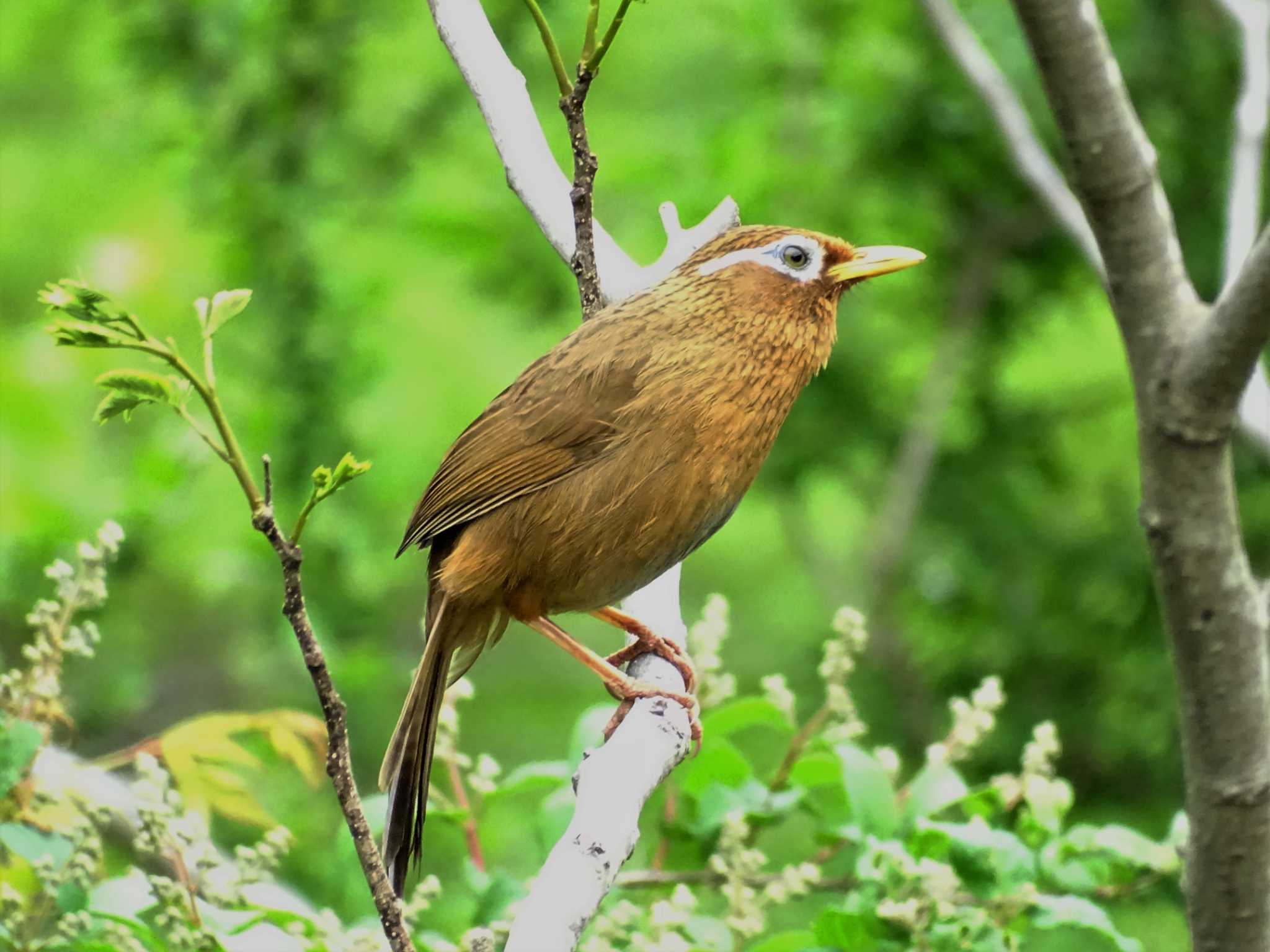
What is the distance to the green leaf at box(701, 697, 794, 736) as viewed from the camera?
9.93 ft

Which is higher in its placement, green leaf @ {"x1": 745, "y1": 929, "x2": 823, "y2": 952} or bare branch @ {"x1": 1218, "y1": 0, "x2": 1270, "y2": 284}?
bare branch @ {"x1": 1218, "y1": 0, "x2": 1270, "y2": 284}

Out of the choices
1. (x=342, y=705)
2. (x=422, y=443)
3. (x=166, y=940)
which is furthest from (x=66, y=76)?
(x=342, y=705)

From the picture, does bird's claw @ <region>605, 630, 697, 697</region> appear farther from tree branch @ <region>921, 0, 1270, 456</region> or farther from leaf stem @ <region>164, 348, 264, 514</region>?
leaf stem @ <region>164, 348, 264, 514</region>

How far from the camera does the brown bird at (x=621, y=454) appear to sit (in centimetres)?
331

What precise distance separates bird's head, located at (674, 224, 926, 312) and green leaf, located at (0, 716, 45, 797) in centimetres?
170

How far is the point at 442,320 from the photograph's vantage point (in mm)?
7895

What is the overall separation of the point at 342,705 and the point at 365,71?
17.5ft

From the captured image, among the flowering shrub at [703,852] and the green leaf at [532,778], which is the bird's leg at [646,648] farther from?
the green leaf at [532,778]

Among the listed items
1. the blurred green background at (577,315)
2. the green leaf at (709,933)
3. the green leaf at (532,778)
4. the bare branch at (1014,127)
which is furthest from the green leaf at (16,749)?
the bare branch at (1014,127)

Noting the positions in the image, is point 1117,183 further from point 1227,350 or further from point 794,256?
point 794,256

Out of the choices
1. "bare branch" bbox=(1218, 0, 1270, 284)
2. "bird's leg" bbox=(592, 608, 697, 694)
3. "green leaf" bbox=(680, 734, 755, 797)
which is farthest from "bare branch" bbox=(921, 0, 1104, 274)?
"green leaf" bbox=(680, 734, 755, 797)

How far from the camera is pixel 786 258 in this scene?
142 inches

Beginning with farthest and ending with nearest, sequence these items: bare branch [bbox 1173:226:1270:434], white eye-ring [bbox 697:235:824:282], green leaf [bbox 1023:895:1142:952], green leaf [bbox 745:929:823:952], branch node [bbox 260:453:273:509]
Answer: white eye-ring [bbox 697:235:824:282] → green leaf [bbox 745:929:823:952] → green leaf [bbox 1023:895:1142:952] → bare branch [bbox 1173:226:1270:434] → branch node [bbox 260:453:273:509]

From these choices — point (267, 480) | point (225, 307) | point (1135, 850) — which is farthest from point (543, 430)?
point (267, 480)
